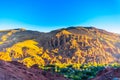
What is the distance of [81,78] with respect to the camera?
112 m

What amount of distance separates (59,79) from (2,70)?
85.9 ft

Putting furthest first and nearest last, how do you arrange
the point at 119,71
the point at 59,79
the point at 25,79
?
the point at 59,79, the point at 25,79, the point at 119,71

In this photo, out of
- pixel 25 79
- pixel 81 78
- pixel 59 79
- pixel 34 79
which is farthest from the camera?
pixel 81 78

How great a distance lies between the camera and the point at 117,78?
137 feet

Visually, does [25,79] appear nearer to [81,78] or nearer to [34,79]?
[34,79]

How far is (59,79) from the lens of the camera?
7338 centimetres

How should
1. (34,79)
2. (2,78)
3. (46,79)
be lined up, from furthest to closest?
(46,79) → (34,79) → (2,78)

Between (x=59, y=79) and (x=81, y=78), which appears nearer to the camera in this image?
(x=59, y=79)

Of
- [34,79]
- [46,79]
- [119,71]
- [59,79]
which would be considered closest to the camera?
[119,71]

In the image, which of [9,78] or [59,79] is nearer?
[9,78]

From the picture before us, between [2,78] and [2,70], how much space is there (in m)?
3.29

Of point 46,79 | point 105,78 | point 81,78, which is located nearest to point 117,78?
point 105,78

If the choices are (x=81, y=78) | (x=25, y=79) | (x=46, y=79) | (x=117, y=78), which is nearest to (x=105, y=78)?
(x=117, y=78)

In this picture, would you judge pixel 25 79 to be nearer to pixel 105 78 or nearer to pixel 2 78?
pixel 2 78
